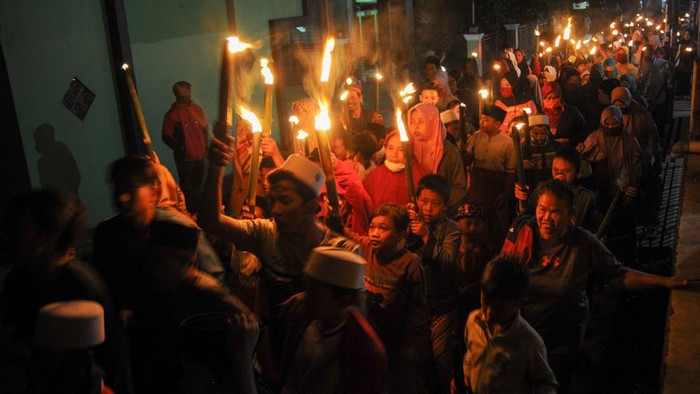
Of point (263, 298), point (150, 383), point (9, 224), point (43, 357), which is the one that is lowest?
point (150, 383)

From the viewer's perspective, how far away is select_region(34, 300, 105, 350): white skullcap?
2.84 meters

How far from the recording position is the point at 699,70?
8.07 meters

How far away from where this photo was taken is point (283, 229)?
4.15 metres

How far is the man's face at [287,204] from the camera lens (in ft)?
13.4

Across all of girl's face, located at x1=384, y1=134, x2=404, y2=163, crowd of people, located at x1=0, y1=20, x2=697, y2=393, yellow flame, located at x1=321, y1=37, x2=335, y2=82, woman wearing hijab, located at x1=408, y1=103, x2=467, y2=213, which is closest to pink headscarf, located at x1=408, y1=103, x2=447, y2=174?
woman wearing hijab, located at x1=408, y1=103, x2=467, y2=213

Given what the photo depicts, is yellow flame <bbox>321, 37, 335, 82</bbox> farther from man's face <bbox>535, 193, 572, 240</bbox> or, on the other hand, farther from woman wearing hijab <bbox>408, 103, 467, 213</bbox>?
woman wearing hijab <bbox>408, 103, 467, 213</bbox>

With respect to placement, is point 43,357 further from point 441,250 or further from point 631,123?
point 631,123

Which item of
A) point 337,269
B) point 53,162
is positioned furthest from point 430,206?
point 53,162

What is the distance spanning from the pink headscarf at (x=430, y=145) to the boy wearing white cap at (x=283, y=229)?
267cm

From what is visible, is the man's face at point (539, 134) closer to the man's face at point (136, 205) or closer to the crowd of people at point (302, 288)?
the crowd of people at point (302, 288)

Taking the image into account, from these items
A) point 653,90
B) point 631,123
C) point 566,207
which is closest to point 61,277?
point 566,207

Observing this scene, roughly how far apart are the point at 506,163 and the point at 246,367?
506 centimetres

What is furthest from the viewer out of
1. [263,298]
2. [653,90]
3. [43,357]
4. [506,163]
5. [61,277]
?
[653,90]

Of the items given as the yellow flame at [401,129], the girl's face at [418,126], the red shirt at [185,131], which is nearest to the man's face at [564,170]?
the girl's face at [418,126]
